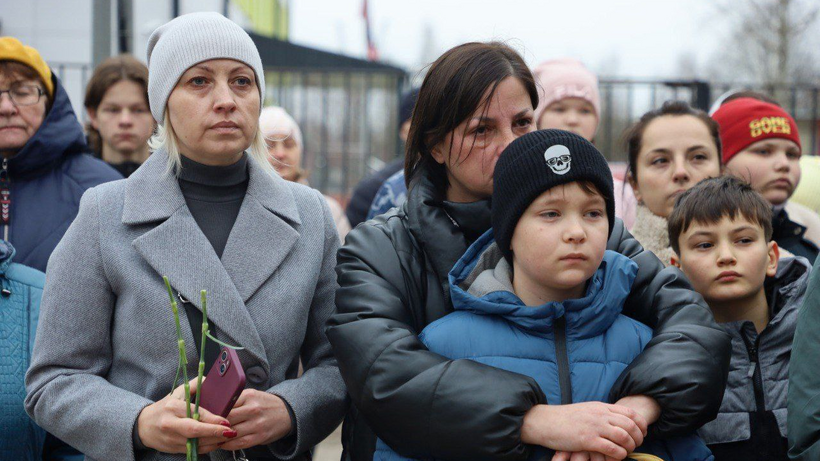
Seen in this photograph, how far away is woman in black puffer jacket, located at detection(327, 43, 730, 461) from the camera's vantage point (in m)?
1.98

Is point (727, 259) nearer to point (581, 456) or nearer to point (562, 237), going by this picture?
point (562, 237)

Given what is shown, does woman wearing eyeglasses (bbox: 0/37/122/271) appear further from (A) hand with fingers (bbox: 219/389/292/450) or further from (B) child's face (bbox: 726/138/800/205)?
(B) child's face (bbox: 726/138/800/205)

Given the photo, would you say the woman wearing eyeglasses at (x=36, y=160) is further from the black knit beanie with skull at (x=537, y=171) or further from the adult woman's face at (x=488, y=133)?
the black knit beanie with skull at (x=537, y=171)

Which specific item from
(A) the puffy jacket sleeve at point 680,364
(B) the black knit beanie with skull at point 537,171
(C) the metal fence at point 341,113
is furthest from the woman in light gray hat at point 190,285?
(C) the metal fence at point 341,113

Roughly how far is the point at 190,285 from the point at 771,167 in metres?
2.58

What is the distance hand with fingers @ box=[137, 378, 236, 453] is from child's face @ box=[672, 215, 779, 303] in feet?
5.17

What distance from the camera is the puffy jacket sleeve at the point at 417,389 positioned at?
1.95 m

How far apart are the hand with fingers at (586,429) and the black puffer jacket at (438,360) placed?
41 mm

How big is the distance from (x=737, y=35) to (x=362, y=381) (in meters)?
27.6

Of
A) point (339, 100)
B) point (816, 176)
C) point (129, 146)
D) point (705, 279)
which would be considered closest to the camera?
point (705, 279)

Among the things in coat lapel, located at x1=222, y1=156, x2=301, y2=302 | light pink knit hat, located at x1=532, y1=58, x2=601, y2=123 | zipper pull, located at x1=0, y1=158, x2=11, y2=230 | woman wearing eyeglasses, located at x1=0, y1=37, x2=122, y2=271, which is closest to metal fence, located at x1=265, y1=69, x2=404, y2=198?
light pink knit hat, located at x1=532, y1=58, x2=601, y2=123

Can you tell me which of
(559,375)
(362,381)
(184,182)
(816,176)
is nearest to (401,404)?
(362,381)

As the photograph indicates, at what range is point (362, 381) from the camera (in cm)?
208

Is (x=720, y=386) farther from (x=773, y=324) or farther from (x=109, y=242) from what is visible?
(x=109, y=242)
